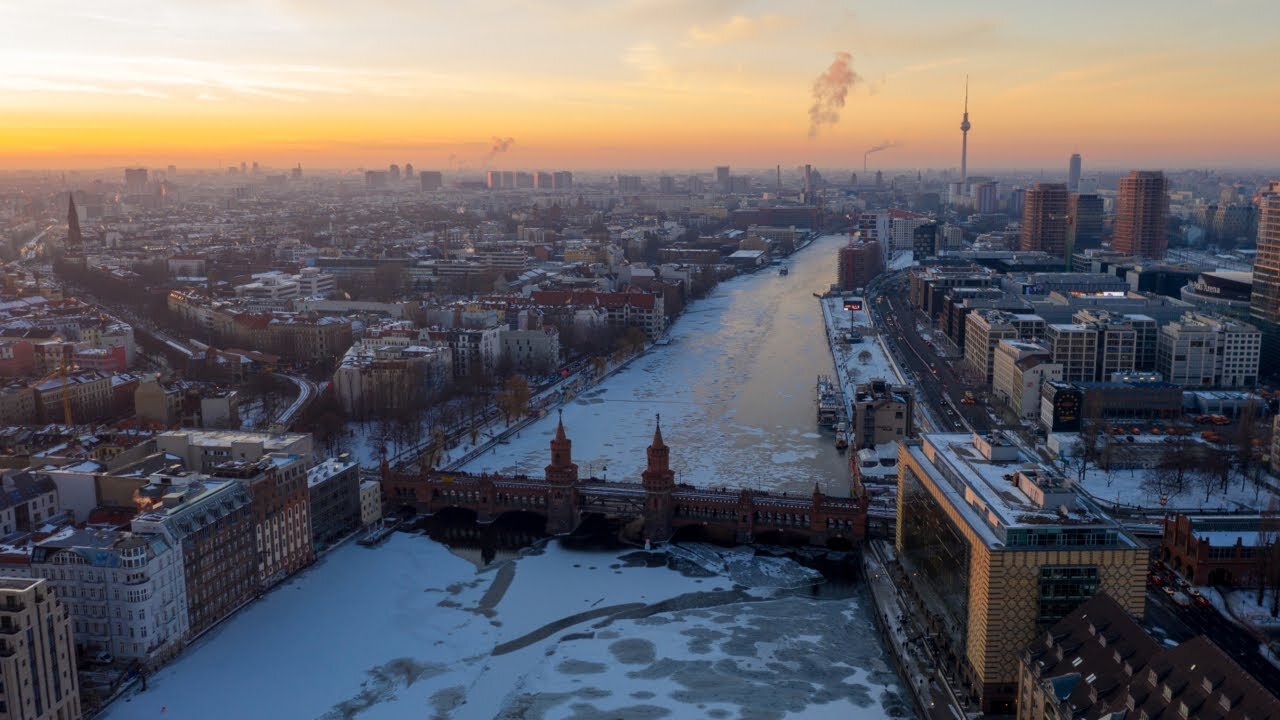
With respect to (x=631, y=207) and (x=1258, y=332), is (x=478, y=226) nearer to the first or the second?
(x=631, y=207)

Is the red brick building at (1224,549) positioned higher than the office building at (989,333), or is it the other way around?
the office building at (989,333)

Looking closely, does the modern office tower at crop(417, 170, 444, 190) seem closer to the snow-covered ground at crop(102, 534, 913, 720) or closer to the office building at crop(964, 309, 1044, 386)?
the office building at crop(964, 309, 1044, 386)

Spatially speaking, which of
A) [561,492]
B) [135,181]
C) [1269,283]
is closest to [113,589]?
[561,492]

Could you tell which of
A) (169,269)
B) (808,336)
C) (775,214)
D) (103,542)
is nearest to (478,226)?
(775,214)

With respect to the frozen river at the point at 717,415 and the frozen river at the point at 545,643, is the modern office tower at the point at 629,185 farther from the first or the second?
the frozen river at the point at 545,643

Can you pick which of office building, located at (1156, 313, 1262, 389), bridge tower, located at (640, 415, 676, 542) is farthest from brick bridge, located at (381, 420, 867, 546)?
office building, located at (1156, 313, 1262, 389)

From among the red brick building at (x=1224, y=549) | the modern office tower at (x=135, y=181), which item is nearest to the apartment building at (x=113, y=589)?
the red brick building at (x=1224, y=549)
